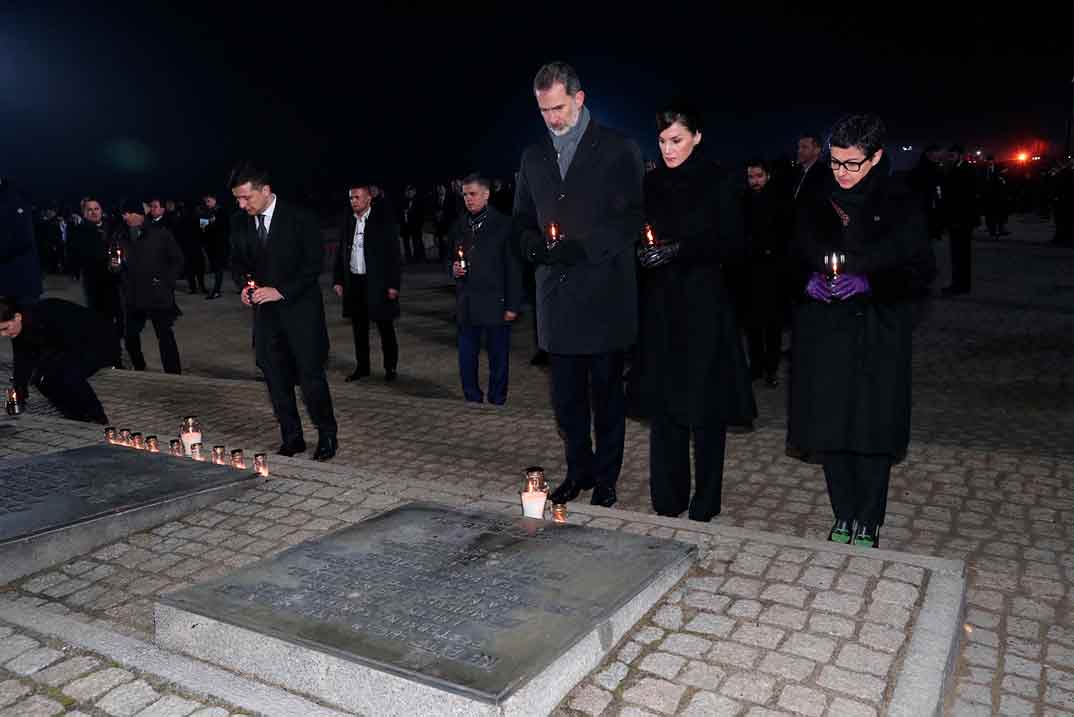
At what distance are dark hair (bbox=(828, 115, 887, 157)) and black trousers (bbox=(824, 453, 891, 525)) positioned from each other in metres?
1.43

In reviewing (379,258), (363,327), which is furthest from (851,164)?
(363,327)

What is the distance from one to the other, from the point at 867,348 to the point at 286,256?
3878 millimetres

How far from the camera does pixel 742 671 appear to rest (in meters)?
3.20

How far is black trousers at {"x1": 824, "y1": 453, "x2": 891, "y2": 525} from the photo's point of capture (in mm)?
4387

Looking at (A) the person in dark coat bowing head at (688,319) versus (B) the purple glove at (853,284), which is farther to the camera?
(A) the person in dark coat bowing head at (688,319)

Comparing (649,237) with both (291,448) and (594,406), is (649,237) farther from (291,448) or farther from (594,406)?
(291,448)

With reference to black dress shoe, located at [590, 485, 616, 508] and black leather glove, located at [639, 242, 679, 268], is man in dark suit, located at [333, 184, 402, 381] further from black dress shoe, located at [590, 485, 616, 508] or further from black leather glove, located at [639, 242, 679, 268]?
black leather glove, located at [639, 242, 679, 268]

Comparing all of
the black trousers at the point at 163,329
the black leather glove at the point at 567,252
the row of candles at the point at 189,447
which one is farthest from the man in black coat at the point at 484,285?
the black trousers at the point at 163,329

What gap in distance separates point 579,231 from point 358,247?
4.98 meters

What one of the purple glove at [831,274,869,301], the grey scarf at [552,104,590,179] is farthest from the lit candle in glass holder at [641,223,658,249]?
the purple glove at [831,274,869,301]

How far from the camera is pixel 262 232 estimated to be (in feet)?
20.7

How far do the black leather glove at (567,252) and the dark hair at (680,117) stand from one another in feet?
2.28

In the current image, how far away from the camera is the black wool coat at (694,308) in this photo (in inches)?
177

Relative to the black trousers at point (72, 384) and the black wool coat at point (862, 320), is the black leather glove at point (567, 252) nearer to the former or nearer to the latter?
the black wool coat at point (862, 320)
